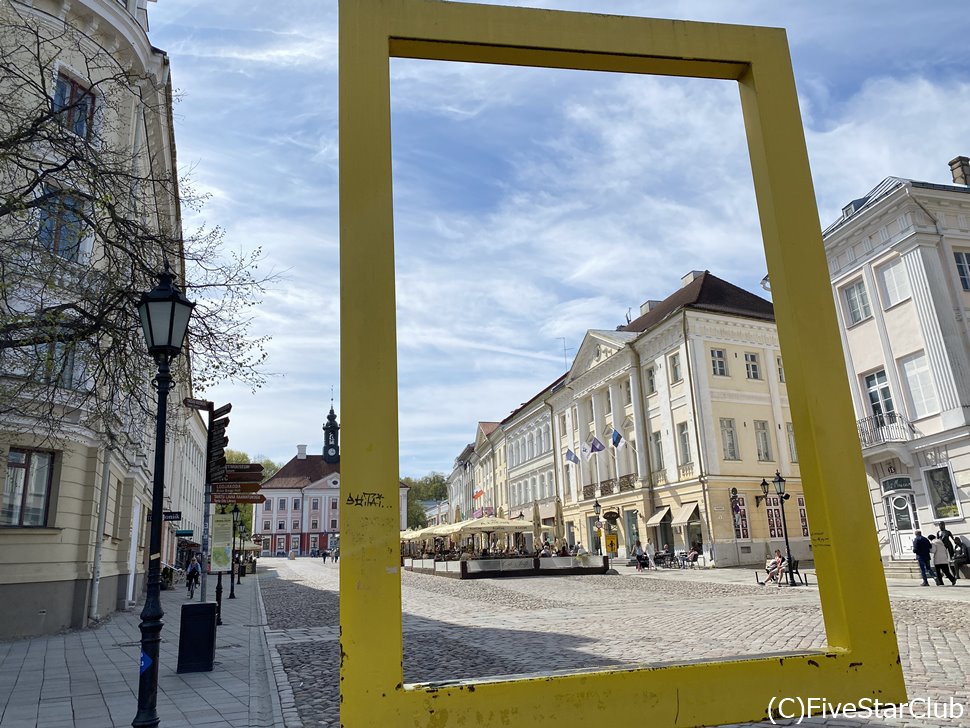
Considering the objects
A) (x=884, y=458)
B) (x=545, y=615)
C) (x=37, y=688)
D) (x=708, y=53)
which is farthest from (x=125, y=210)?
(x=884, y=458)

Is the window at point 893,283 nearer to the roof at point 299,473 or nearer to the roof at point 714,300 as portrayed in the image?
the roof at point 714,300

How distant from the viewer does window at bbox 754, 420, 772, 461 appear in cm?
3588

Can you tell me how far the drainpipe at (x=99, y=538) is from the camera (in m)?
16.4

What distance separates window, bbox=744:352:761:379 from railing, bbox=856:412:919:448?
1215cm

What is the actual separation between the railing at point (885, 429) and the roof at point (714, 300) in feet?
41.4

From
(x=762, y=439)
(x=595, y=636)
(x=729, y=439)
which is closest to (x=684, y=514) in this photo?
(x=729, y=439)

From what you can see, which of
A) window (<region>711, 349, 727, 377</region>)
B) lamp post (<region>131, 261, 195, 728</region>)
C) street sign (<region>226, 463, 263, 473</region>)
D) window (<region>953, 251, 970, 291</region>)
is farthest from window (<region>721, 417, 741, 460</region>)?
lamp post (<region>131, 261, 195, 728</region>)

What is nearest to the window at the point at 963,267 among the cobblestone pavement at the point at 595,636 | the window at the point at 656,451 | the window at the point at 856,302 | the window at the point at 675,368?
the window at the point at 856,302

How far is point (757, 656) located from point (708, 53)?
126 inches

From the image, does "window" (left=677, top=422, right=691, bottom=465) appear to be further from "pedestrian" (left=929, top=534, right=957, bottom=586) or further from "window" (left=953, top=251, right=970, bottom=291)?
"pedestrian" (left=929, top=534, right=957, bottom=586)

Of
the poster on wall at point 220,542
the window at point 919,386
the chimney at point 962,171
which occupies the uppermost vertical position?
the chimney at point 962,171

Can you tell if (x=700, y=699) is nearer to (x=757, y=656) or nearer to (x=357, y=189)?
(x=757, y=656)

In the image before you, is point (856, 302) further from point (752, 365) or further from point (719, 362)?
point (752, 365)

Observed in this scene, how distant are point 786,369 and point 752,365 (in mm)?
35466
